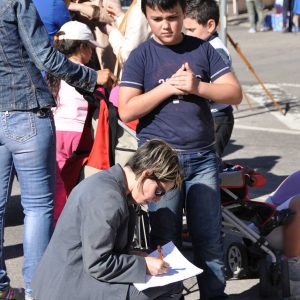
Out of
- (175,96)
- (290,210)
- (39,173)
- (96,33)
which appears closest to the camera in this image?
(175,96)

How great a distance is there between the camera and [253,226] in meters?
5.12

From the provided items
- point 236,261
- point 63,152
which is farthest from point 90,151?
point 236,261

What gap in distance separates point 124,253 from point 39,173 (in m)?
0.86

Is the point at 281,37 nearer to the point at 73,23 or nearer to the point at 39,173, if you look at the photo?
the point at 73,23

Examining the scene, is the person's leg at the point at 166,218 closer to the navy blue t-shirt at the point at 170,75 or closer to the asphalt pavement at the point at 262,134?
the navy blue t-shirt at the point at 170,75

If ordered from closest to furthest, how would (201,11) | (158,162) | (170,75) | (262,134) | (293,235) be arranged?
(158,162) < (170,75) < (293,235) < (201,11) < (262,134)

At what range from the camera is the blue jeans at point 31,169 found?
4457 mm

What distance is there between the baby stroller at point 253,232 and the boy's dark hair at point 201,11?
109cm

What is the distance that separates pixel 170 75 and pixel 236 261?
1465 mm

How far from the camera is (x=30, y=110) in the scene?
445cm

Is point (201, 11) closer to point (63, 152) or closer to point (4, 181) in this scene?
point (63, 152)

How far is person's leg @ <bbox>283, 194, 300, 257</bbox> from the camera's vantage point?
504cm

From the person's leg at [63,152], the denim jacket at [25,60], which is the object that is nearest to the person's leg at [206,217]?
the denim jacket at [25,60]

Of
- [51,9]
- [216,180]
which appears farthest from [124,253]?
[51,9]
